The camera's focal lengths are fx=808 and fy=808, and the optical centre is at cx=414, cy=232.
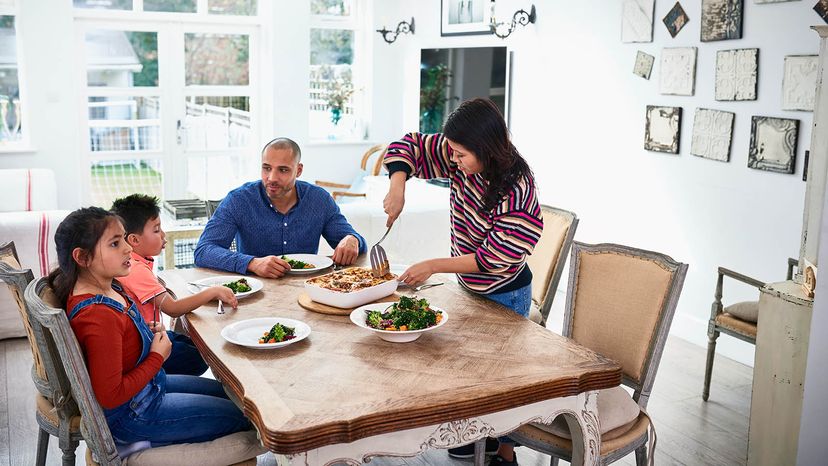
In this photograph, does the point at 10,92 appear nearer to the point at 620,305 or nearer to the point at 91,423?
the point at 91,423

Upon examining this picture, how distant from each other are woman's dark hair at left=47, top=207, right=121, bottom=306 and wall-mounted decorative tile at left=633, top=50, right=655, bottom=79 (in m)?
3.74

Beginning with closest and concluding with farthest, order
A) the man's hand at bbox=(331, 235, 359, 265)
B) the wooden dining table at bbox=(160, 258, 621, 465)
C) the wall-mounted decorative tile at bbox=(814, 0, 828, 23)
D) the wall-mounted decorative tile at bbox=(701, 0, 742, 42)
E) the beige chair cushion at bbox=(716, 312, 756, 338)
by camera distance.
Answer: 1. the wooden dining table at bbox=(160, 258, 621, 465)
2. the man's hand at bbox=(331, 235, 359, 265)
3. the beige chair cushion at bbox=(716, 312, 756, 338)
4. the wall-mounted decorative tile at bbox=(814, 0, 828, 23)
5. the wall-mounted decorative tile at bbox=(701, 0, 742, 42)

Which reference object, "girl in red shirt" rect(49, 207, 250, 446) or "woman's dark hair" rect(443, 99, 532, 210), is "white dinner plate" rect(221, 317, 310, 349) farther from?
"woman's dark hair" rect(443, 99, 532, 210)

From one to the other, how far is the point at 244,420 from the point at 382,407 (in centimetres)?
56

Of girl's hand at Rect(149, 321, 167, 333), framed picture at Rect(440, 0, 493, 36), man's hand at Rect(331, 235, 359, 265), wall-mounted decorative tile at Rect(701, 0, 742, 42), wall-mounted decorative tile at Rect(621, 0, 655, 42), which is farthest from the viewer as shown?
framed picture at Rect(440, 0, 493, 36)

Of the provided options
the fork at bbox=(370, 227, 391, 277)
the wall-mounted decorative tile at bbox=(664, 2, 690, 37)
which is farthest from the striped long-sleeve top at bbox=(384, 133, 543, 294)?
the wall-mounted decorative tile at bbox=(664, 2, 690, 37)

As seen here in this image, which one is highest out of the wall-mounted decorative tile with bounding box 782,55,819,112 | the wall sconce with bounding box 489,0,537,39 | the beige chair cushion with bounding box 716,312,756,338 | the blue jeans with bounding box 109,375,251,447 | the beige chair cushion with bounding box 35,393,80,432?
the wall sconce with bounding box 489,0,537,39

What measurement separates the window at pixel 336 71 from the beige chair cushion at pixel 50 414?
582cm

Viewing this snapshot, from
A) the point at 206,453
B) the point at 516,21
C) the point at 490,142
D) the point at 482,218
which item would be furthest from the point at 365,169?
the point at 206,453

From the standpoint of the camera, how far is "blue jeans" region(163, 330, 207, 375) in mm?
2766

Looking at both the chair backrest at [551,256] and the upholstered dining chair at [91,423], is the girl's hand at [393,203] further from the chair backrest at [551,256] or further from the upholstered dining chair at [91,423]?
the upholstered dining chair at [91,423]

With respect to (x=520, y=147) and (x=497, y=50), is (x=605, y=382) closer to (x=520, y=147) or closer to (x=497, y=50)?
(x=520, y=147)

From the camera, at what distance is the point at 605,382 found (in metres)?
2.05

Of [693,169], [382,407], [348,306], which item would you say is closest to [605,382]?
[382,407]
